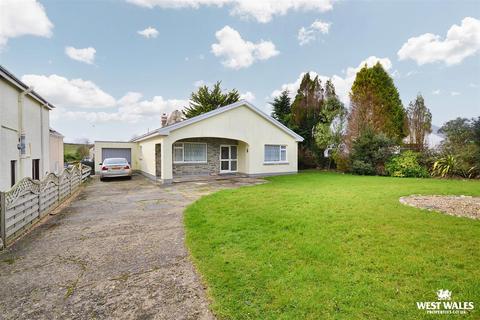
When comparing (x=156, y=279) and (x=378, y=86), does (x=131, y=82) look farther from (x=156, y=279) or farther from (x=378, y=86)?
(x=378, y=86)

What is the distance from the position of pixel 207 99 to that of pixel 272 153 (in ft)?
68.1

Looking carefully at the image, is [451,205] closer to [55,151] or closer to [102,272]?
[102,272]

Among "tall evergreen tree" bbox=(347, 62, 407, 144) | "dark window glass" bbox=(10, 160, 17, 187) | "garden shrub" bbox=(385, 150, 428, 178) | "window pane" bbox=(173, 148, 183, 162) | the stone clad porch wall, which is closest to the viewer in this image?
"dark window glass" bbox=(10, 160, 17, 187)

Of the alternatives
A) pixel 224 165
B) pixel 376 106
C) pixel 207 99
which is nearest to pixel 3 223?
pixel 224 165

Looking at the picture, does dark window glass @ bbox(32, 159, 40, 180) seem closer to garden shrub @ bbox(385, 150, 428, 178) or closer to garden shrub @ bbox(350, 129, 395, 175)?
garden shrub @ bbox(350, 129, 395, 175)

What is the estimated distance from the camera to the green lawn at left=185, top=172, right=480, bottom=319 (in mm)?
2559

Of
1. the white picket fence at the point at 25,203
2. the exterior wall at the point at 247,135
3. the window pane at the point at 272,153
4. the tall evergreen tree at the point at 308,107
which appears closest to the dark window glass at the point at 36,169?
the white picket fence at the point at 25,203

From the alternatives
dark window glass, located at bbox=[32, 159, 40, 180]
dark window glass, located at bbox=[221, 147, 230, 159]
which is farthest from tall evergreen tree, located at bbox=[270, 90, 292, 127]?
dark window glass, located at bbox=[32, 159, 40, 180]

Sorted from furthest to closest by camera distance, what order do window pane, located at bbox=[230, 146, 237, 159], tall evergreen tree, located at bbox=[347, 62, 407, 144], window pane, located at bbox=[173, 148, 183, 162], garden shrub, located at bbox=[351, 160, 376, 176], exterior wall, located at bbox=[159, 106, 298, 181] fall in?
tall evergreen tree, located at bbox=[347, 62, 407, 144] < window pane, located at bbox=[230, 146, 237, 159] < garden shrub, located at bbox=[351, 160, 376, 176] < window pane, located at bbox=[173, 148, 183, 162] < exterior wall, located at bbox=[159, 106, 298, 181]

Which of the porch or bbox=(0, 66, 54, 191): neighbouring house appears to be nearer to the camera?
bbox=(0, 66, 54, 191): neighbouring house

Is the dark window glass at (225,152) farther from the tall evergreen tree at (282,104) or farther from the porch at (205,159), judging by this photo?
the tall evergreen tree at (282,104)

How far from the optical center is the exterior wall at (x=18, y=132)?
775cm

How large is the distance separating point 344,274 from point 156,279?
2.65m

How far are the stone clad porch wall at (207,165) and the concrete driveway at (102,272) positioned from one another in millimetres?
9127
